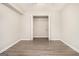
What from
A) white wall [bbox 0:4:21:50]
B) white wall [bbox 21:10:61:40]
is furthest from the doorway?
white wall [bbox 0:4:21:50]

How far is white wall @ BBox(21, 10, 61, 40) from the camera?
5.77 metres

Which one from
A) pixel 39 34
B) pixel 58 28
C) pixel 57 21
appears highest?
pixel 57 21

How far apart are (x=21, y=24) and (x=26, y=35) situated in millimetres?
713

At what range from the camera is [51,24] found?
5.86m

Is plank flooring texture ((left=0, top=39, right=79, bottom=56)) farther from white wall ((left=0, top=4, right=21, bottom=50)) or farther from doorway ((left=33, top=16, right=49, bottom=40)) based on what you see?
doorway ((left=33, top=16, right=49, bottom=40))

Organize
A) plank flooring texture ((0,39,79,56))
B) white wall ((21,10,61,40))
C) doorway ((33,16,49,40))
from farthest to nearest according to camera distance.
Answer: doorway ((33,16,49,40)) → white wall ((21,10,61,40)) → plank flooring texture ((0,39,79,56))

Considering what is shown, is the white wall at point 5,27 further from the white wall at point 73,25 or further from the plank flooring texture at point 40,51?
the white wall at point 73,25

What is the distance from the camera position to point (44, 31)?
6.85 meters

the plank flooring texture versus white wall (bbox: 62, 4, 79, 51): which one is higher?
white wall (bbox: 62, 4, 79, 51)

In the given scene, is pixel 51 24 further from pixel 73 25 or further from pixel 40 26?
pixel 73 25

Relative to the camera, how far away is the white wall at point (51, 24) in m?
5.77

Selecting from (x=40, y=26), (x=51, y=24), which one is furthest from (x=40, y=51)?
(x=40, y=26)

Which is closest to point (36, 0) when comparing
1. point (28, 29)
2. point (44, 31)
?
point (28, 29)

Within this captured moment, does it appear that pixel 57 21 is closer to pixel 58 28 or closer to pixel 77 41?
pixel 58 28
